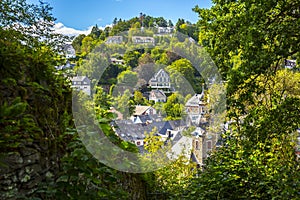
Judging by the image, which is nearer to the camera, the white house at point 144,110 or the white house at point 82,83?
the white house at point 82,83

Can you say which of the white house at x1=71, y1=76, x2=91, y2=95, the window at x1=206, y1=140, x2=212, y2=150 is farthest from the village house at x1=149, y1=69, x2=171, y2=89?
the window at x1=206, y1=140, x2=212, y2=150

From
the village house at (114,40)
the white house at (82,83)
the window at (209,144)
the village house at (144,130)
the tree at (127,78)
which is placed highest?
the village house at (114,40)

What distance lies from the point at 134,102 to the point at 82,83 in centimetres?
105

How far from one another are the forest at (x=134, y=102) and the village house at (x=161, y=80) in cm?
6

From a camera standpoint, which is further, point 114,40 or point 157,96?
point 157,96

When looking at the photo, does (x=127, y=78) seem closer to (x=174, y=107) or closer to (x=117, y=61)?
(x=117, y=61)

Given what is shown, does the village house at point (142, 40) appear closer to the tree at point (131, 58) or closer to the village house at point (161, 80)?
the tree at point (131, 58)

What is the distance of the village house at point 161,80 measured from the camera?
3.56 m

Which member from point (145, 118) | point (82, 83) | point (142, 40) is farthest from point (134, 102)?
point (82, 83)

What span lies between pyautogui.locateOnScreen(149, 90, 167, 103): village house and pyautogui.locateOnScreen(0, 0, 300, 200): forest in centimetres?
6

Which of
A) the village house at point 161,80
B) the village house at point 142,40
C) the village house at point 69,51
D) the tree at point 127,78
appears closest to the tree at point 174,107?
the village house at point 161,80

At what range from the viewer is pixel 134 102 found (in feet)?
10.4

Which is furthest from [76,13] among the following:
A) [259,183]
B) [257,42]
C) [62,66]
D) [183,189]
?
[259,183]

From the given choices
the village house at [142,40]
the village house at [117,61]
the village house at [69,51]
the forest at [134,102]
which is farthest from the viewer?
the village house at [142,40]
